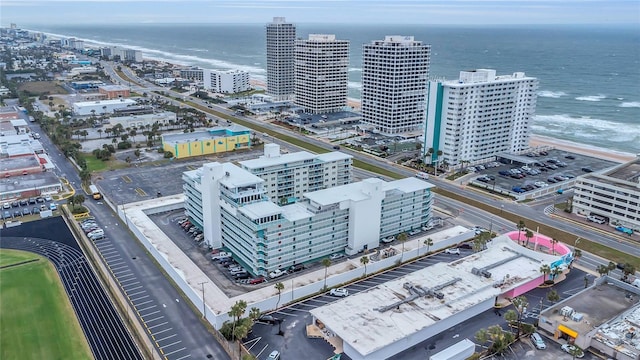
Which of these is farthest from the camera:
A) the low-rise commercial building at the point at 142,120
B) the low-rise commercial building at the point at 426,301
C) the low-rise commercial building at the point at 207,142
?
the low-rise commercial building at the point at 142,120

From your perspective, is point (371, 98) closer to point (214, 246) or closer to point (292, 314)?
point (214, 246)

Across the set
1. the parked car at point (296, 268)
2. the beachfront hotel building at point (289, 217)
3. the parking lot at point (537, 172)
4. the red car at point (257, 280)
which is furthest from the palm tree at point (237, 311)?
the parking lot at point (537, 172)

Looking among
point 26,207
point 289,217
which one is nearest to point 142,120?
point 26,207

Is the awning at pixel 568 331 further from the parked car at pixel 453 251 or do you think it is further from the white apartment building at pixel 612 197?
the white apartment building at pixel 612 197

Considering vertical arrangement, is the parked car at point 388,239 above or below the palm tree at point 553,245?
below

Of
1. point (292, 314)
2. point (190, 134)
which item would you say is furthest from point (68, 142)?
point (292, 314)

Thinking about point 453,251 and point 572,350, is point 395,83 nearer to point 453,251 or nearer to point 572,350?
point 453,251
